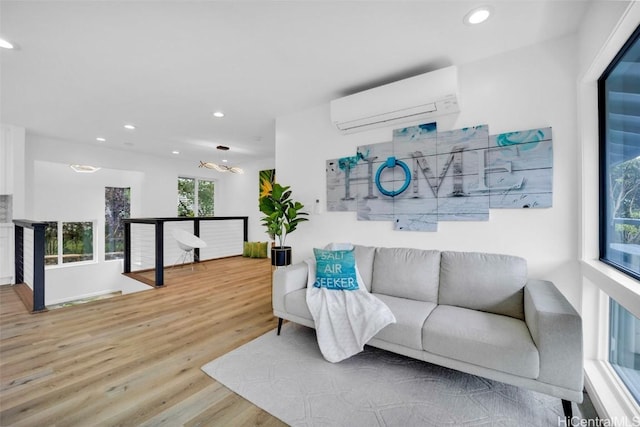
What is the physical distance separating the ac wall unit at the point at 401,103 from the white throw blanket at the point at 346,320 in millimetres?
1694

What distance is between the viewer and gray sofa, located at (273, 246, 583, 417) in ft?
4.75

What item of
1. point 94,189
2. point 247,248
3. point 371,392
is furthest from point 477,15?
point 94,189

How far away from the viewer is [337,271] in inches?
97.0

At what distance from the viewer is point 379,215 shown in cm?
286

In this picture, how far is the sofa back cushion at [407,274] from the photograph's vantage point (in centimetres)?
229

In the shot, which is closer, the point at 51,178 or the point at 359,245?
the point at 359,245

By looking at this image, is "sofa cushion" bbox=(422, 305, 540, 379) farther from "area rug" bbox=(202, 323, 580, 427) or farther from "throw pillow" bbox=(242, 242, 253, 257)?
"throw pillow" bbox=(242, 242, 253, 257)

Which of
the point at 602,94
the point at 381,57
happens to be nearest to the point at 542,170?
the point at 602,94

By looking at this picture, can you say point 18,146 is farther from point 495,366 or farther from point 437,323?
point 495,366

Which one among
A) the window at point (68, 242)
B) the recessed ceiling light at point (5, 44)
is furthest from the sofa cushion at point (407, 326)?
the window at point (68, 242)

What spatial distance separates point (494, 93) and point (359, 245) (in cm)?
186

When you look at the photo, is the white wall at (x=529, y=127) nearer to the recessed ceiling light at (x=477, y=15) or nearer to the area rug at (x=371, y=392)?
the recessed ceiling light at (x=477, y=15)

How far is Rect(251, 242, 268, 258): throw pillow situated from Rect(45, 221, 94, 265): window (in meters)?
3.46

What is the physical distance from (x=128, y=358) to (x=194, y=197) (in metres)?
5.61
